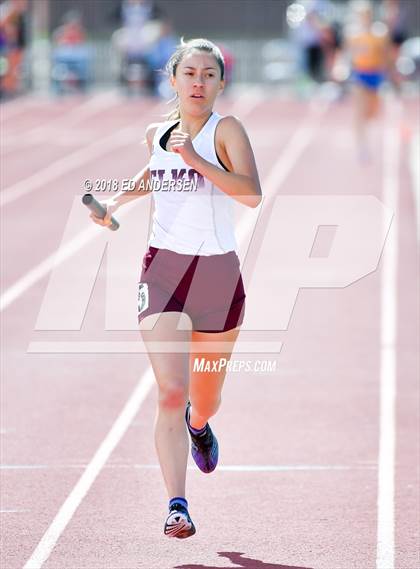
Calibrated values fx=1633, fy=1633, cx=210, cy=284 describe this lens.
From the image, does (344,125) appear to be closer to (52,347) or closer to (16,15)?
(16,15)

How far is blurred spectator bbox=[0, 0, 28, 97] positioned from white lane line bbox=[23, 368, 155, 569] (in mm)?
24602

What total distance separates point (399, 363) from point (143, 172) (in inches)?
186

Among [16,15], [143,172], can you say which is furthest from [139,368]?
[16,15]

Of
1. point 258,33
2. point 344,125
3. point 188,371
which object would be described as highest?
point 188,371

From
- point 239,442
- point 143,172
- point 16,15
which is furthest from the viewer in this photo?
point 16,15

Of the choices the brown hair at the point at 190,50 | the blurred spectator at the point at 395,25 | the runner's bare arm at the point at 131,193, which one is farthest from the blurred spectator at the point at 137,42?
the brown hair at the point at 190,50

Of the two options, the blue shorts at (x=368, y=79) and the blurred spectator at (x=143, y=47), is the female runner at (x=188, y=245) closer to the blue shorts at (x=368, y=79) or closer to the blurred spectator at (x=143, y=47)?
the blue shorts at (x=368, y=79)

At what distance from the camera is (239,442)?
945 centimetres

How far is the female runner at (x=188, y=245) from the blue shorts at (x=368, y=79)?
16.1 meters

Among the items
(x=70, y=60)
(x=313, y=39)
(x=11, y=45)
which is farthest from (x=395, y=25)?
(x=11, y=45)

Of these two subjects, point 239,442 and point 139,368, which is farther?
point 139,368

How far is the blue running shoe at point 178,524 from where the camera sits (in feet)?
22.2

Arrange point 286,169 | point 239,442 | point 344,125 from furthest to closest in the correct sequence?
1. point 344,125
2. point 286,169
3. point 239,442

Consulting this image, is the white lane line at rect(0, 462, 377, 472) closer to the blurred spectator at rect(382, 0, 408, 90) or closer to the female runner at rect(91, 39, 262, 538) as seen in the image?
the female runner at rect(91, 39, 262, 538)
